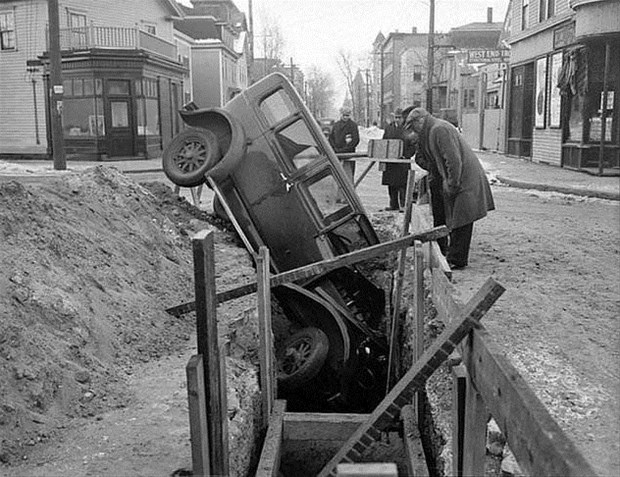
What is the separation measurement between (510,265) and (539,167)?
13.8 m

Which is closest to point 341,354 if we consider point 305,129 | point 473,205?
point 473,205

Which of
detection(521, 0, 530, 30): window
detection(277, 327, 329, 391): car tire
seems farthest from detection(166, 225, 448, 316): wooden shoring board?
detection(521, 0, 530, 30): window

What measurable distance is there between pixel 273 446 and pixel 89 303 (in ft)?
6.28

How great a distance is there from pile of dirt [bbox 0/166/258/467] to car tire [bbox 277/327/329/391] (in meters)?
0.67

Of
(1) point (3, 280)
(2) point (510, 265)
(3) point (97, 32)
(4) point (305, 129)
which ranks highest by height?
(3) point (97, 32)

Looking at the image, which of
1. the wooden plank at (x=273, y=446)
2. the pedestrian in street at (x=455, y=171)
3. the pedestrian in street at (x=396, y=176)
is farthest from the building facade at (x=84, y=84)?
the wooden plank at (x=273, y=446)

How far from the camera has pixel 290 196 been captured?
8.35 m

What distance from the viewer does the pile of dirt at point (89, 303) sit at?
4.64 metres

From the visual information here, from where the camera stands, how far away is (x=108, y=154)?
2617 cm

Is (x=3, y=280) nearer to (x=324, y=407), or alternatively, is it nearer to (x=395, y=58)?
(x=324, y=407)

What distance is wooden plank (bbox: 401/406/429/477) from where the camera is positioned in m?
4.96

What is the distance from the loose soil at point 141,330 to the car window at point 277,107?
5.83 ft

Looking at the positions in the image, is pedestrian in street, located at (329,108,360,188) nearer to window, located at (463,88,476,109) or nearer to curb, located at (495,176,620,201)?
curb, located at (495,176,620,201)

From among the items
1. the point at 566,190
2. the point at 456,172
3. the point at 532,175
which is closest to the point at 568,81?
the point at 532,175
